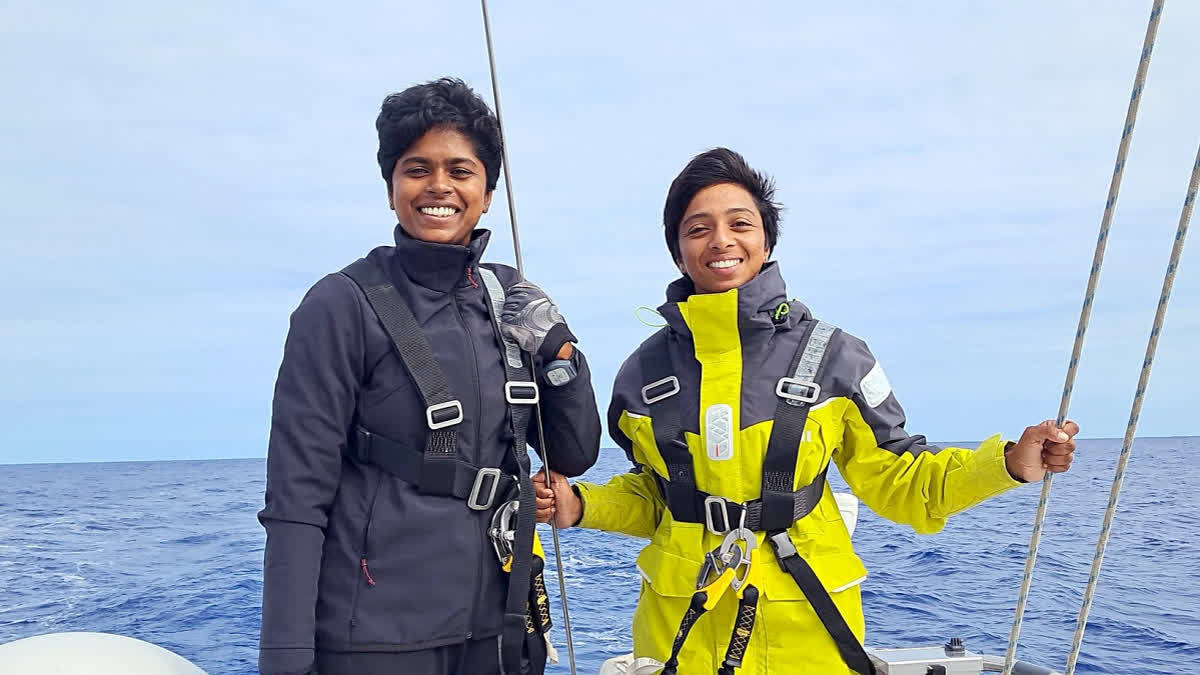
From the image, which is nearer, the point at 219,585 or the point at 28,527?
the point at 219,585

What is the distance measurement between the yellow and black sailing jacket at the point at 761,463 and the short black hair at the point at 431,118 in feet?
2.14

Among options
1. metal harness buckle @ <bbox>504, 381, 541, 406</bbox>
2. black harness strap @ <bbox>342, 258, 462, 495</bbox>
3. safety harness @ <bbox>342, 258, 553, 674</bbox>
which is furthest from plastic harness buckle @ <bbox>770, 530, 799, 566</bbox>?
black harness strap @ <bbox>342, 258, 462, 495</bbox>

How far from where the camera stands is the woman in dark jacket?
1.77 m

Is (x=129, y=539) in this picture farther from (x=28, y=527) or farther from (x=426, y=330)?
(x=426, y=330)

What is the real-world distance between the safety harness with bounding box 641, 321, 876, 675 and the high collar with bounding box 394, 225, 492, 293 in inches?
24.3

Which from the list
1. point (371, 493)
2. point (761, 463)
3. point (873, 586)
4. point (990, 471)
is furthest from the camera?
point (873, 586)

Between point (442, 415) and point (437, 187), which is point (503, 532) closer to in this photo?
point (442, 415)

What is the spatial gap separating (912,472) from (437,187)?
1318 millimetres

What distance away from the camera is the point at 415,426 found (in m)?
1.88

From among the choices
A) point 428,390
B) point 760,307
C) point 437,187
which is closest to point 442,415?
point 428,390

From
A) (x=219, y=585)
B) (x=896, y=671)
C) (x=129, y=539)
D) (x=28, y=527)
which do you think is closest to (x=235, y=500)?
(x=28, y=527)

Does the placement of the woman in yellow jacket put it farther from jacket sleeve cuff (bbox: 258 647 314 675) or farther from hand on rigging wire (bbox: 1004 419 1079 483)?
jacket sleeve cuff (bbox: 258 647 314 675)

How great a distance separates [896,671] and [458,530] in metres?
1.54

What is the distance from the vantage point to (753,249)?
236 cm
